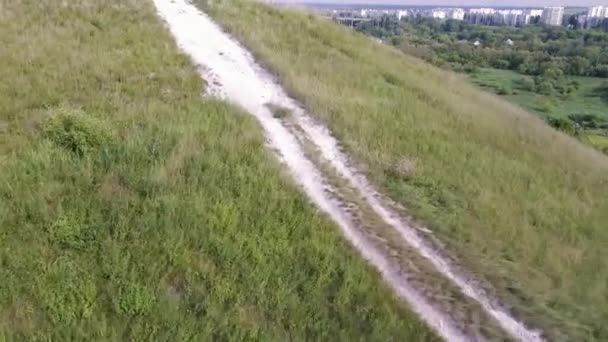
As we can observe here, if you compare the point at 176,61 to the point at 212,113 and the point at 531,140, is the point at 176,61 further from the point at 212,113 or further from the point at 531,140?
the point at 531,140

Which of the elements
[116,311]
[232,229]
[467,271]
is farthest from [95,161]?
[467,271]

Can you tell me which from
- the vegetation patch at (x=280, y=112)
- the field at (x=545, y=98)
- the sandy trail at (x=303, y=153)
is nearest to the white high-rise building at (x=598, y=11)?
the field at (x=545, y=98)

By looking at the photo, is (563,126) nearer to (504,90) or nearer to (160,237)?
(504,90)

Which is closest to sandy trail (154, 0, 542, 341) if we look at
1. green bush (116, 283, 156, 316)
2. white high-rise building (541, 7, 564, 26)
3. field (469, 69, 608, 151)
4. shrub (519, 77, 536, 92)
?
green bush (116, 283, 156, 316)

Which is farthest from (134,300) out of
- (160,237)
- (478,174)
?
(478,174)

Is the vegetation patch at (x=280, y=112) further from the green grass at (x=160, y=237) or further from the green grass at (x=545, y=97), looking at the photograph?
the green grass at (x=545, y=97)

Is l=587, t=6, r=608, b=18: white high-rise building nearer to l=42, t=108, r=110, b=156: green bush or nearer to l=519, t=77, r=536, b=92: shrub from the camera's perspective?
l=519, t=77, r=536, b=92: shrub
